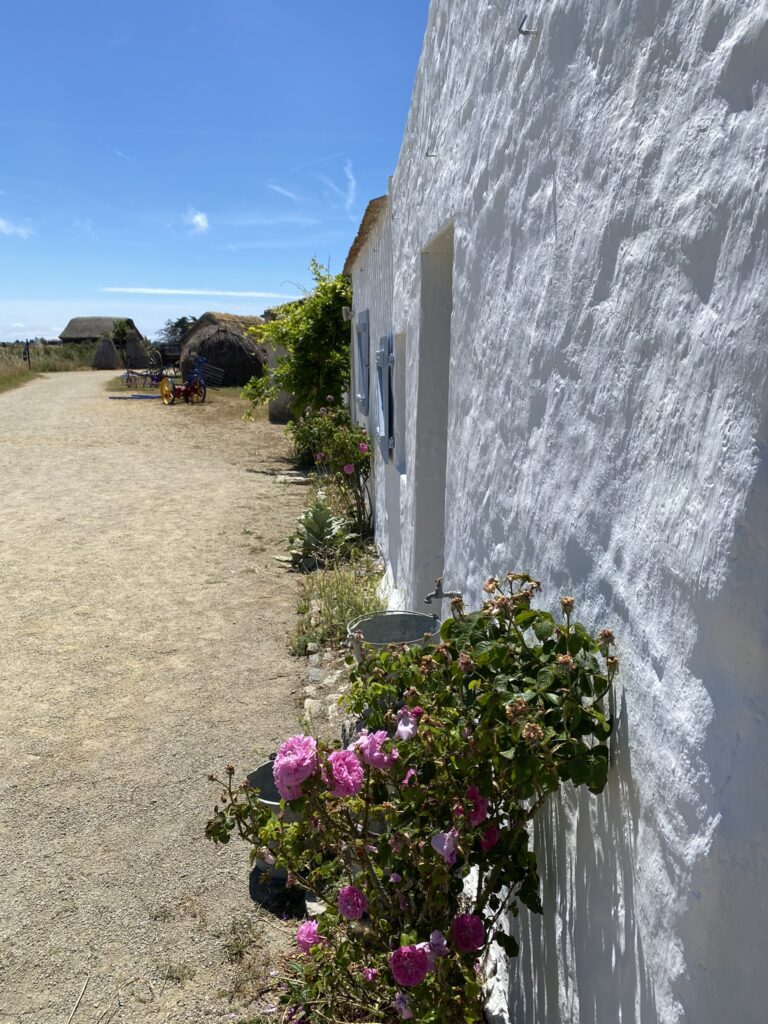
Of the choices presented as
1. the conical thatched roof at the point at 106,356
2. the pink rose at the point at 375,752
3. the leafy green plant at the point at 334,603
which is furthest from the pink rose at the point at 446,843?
the conical thatched roof at the point at 106,356

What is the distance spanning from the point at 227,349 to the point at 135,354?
17080 mm

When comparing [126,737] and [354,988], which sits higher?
[354,988]

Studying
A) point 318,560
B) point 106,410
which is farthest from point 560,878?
point 106,410

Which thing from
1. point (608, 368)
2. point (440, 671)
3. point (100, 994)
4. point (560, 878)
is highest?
point (608, 368)

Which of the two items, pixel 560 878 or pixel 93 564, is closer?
pixel 560 878

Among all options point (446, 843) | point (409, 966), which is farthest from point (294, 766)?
point (409, 966)

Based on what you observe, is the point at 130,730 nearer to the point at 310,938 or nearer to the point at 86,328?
the point at 310,938

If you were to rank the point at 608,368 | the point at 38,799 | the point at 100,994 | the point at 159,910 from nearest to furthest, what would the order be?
the point at 608,368 < the point at 100,994 < the point at 159,910 < the point at 38,799

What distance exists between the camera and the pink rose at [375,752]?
1.92 meters

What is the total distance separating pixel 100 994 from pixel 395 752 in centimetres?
151

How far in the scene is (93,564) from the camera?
7.12 m

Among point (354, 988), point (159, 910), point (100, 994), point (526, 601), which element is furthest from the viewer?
point (159, 910)

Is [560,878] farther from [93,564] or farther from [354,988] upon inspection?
[93,564]

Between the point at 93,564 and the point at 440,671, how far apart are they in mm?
5879
